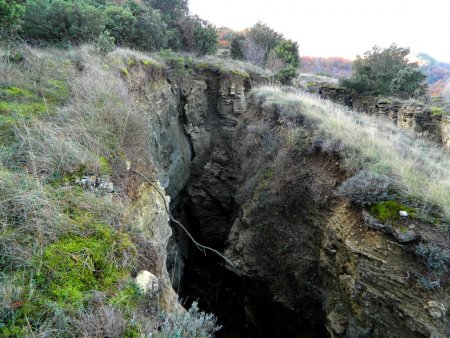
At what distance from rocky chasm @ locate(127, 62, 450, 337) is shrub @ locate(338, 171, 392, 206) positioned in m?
0.23

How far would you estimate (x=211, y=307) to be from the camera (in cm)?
971

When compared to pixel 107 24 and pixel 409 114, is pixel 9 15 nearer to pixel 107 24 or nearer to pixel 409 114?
pixel 107 24

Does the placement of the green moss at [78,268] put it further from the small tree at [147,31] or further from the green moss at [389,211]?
the small tree at [147,31]

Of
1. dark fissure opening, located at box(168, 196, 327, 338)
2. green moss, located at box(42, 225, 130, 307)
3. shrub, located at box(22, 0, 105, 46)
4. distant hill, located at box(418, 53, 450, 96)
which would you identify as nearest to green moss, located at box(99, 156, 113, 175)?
green moss, located at box(42, 225, 130, 307)

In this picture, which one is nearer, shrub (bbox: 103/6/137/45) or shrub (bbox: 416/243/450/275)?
shrub (bbox: 416/243/450/275)

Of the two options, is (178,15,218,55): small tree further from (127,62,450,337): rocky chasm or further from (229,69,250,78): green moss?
(127,62,450,337): rocky chasm

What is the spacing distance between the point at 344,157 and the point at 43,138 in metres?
4.87

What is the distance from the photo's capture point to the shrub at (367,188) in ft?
14.8

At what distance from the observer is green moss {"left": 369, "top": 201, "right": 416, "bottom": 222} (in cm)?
419

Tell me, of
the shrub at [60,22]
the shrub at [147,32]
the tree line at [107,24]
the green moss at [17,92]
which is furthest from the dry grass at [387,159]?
the shrub at [147,32]

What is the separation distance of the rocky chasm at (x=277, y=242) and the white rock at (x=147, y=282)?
159 cm

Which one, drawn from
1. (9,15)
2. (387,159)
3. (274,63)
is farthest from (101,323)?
(274,63)

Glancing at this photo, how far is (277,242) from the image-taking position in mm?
6578

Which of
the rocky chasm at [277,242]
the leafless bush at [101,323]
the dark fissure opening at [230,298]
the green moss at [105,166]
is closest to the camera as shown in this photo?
the leafless bush at [101,323]
